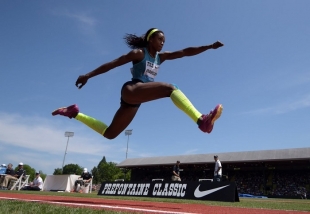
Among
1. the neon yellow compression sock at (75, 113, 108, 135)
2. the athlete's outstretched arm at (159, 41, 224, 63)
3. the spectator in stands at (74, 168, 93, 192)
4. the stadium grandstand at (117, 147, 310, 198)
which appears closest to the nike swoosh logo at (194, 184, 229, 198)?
the neon yellow compression sock at (75, 113, 108, 135)

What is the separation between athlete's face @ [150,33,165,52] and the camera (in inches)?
171

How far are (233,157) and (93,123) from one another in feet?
105

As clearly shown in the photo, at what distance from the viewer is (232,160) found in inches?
1313

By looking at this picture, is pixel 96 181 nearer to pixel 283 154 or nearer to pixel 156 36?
pixel 283 154

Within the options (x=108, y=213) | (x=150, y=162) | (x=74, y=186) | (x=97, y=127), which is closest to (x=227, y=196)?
→ (x=97, y=127)

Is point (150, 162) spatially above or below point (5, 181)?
above

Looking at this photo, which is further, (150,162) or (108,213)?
(150,162)

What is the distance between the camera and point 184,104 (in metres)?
3.69

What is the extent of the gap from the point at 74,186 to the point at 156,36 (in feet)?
57.1

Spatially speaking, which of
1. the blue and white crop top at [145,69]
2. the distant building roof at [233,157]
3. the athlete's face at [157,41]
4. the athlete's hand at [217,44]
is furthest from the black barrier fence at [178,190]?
the distant building roof at [233,157]

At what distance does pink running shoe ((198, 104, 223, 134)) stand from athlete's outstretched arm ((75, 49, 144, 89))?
4.49 feet

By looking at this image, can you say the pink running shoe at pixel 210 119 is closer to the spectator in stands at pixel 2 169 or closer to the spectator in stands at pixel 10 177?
the spectator in stands at pixel 10 177

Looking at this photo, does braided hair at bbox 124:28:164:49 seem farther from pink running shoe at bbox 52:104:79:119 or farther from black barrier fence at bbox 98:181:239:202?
black barrier fence at bbox 98:181:239:202

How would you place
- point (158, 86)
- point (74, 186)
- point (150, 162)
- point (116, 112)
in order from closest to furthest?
point (158, 86)
point (116, 112)
point (74, 186)
point (150, 162)
